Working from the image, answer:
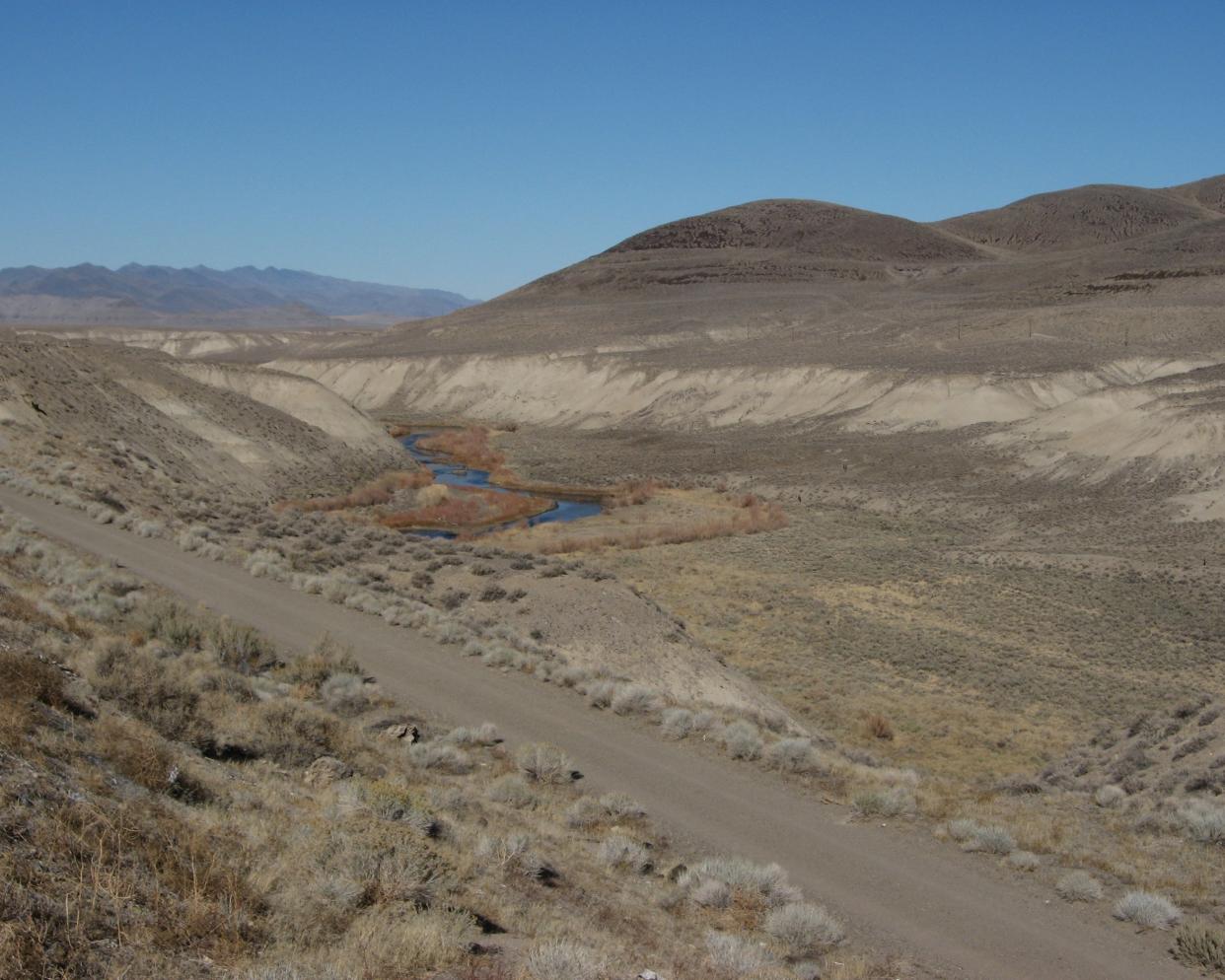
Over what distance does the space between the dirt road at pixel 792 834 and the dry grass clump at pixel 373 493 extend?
26.2 metres

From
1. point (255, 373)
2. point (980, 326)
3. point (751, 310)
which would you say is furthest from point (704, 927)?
point (751, 310)

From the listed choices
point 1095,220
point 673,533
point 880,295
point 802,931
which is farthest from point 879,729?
point 1095,220

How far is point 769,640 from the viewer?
27.6 metres

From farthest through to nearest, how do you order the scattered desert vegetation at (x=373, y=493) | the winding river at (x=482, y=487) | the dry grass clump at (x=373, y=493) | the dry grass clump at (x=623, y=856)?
the winding river at (x=482, y=487) → the scattered desert vegetation at (x=373, y=493) → the dry grass clump at (x=373, y=493) → the dry grass clump at (x=623, y=856)

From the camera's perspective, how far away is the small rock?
10070mm

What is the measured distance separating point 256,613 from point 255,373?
53863mm

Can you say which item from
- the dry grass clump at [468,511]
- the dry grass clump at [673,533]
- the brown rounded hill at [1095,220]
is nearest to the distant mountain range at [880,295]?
the brown rounded hill at [1095,220]

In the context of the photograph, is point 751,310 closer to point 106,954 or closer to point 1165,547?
point 1165,547

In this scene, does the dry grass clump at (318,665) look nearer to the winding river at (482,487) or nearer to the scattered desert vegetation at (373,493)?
the winding river at (482,487)

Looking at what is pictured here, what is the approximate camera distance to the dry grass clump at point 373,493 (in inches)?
1831

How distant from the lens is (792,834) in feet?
37.1

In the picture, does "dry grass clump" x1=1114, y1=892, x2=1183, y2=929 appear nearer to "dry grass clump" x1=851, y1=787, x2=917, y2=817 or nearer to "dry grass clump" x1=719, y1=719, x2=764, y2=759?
"dry grass clump" x1=851, y1=787, x2=917, y2=817

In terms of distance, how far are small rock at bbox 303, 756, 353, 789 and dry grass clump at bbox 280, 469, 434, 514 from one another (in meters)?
32.7

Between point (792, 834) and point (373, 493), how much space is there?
134ft
